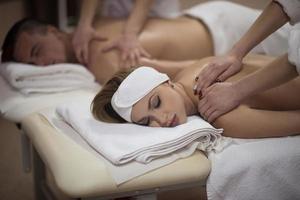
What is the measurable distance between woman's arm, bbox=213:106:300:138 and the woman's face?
151mm

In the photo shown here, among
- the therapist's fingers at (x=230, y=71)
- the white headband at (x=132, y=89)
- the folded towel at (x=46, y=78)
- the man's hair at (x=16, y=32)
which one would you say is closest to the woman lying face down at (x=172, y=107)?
the white headband at (x=132, y=89)

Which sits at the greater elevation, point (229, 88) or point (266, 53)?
point (229, 88)

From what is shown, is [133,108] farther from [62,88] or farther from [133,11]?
[133,11]

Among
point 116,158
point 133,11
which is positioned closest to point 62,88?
point 133,11

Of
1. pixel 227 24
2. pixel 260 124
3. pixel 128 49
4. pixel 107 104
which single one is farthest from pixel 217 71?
pixel 227 24

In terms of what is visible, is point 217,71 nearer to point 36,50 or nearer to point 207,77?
point 207,77

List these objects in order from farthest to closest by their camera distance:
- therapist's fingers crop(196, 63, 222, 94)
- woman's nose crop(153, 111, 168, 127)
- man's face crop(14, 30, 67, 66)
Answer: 1. man's face crop(14, 30, 67, 66)
2. therapist's fingers crop(196, 63, 222, 94)
3. woman's nose crop(153, 111, 168, 127)

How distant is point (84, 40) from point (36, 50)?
217 mm

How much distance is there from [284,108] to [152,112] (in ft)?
1.47

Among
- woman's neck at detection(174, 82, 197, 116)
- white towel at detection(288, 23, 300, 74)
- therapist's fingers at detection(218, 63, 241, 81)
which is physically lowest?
woman's neck at detection(174, 82, 197, 116)

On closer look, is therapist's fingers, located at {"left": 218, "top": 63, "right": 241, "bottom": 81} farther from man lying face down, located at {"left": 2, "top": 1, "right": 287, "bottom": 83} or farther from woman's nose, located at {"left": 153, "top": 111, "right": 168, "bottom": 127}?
man lying face down, located at {"left": 2, "top": 1, "right": 287, "bottom": 83}

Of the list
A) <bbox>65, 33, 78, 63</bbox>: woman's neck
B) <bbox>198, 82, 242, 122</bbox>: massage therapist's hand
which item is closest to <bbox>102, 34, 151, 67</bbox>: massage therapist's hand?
<bbox>65, 33, 78, 63</bbox>: woman's neck

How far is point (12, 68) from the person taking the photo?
187 centimetres

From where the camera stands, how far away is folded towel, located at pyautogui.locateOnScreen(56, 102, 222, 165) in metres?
1.23
